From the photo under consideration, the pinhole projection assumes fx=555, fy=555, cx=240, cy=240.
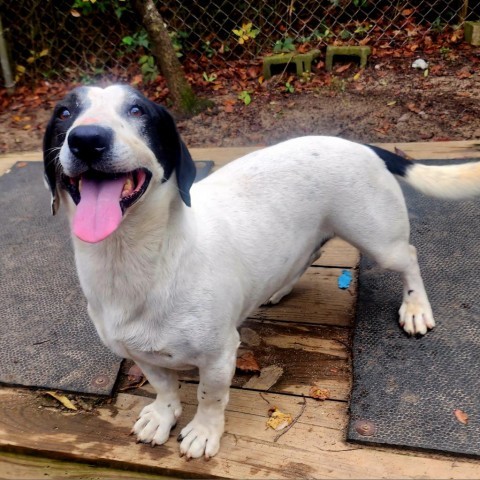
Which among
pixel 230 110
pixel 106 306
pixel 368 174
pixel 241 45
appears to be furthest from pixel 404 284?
pixel 241 45

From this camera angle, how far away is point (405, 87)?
5.26 meters

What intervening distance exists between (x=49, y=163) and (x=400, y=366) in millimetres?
1620

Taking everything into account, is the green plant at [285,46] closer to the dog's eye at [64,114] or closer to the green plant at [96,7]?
the green plant at [96,7]

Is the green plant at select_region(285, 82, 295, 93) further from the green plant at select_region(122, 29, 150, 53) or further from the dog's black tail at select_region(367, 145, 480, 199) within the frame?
the dog's black tail at select_region(367, 145, 480, 199)

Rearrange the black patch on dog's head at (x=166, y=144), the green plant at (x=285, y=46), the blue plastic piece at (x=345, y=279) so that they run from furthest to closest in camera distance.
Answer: the green plant at (x=285, y=46) < the blue plastic piece at (x=345, y=279) < the black patch on dog's head at (x=166, y=144)

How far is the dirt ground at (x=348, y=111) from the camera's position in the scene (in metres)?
4.63

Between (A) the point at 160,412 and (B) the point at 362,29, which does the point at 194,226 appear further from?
(B) the point at 362,29

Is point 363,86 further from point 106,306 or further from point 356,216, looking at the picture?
point 106,306

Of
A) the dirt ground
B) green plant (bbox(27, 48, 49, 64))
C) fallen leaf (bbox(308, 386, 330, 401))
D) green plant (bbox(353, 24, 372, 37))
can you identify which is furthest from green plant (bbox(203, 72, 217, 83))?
fallen leaf (bbox(308, 386, 330, 401))

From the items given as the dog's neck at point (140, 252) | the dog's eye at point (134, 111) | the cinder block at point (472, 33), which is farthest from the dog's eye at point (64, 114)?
the cinder block at point (472, 33)

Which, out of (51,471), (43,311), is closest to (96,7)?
(43,311)

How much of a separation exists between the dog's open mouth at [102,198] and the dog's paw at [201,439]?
0.97 meters

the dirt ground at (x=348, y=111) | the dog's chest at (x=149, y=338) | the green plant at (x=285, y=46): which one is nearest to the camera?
the dog's chest at (x=149, y=338)

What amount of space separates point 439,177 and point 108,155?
1595mm
